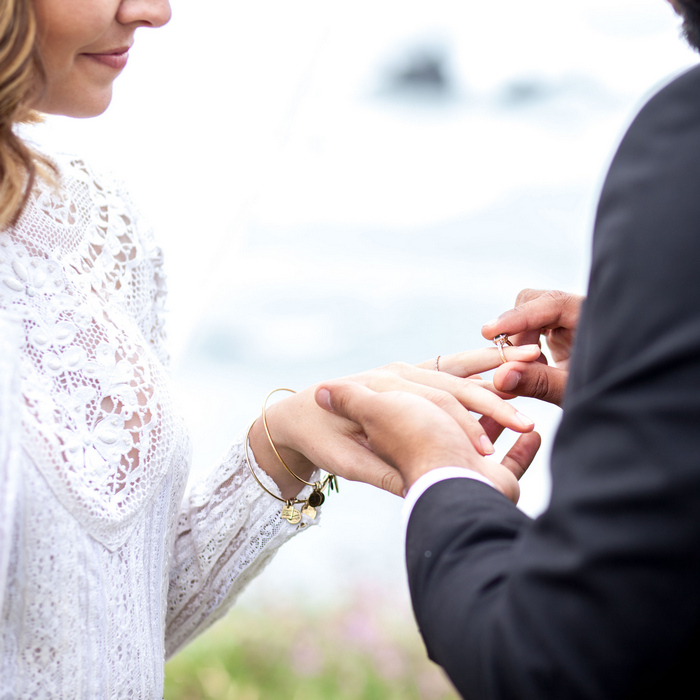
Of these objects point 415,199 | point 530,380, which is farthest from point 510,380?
point 415,199

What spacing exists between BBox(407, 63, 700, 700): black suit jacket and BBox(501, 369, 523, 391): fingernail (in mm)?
564

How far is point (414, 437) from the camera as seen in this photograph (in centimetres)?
82

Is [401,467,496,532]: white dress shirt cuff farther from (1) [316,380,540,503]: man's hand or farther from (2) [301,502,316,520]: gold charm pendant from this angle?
(2) [301,502,316,520]: gold charm pendant

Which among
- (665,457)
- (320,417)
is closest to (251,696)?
(320,417)

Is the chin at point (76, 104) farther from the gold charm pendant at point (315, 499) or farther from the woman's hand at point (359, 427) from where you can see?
the gold charm pendant at point (315, 499)

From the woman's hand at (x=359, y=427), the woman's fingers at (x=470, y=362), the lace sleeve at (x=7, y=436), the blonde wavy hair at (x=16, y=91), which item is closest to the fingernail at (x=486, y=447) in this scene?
the woman's hand at (x=359, y=427)

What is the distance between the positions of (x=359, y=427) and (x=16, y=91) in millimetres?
652

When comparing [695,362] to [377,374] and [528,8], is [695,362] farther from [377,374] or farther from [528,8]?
[528,8]

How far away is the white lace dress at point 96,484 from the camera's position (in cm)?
92

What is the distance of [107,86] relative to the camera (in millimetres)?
1131

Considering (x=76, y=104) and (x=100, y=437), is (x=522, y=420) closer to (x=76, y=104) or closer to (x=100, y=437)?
(x=100, y=437)

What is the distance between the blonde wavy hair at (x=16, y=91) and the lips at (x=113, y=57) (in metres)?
0.10

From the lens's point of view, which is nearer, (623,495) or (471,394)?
(623,495)

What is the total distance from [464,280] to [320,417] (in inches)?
130
